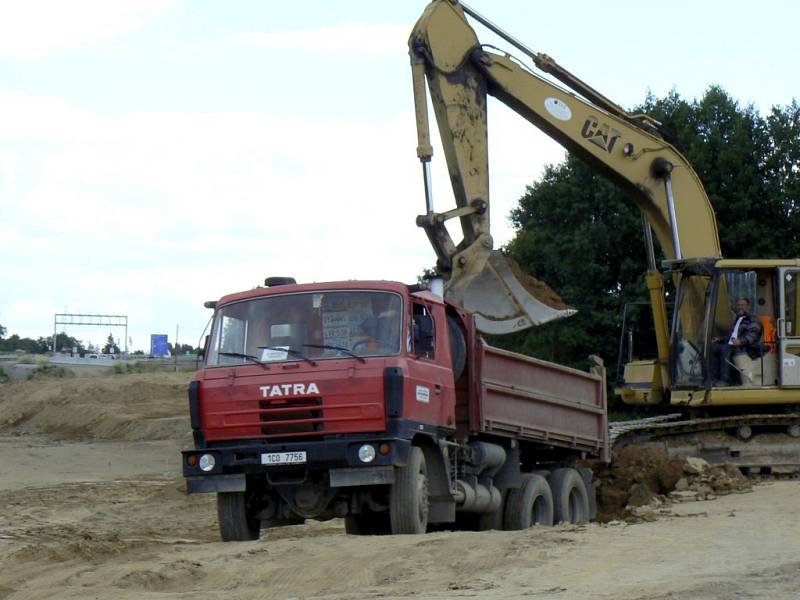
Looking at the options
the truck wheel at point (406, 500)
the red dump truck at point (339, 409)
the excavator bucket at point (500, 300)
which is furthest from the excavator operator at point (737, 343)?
the truck wheel at point (406, 500)

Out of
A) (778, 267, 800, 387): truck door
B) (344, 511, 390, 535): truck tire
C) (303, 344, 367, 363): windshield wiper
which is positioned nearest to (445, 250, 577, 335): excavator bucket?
(344, 511, 390, 535): truck tire

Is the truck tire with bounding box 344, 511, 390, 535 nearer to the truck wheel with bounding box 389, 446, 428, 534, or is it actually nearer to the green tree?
the truck wheel with bounding box 389, 446, 428, 534

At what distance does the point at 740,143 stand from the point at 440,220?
26.3 m

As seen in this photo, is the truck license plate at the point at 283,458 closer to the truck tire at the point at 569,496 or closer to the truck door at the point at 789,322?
the truck tire at the point at 569,496

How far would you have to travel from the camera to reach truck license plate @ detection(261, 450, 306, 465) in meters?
13.4

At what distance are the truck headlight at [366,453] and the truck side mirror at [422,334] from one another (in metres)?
1.13

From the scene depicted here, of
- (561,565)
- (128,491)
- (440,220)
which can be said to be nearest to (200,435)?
(561,565)

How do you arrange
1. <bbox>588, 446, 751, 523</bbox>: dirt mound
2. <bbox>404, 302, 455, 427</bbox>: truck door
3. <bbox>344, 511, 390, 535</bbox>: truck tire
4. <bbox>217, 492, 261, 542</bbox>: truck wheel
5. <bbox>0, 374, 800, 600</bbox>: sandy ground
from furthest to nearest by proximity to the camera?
1. <bbox>588, 446, 751, 523</bbox>: dirt mound
2. <bbox>344, 511, 390, 535</bbox>: truck tire
3. <bbox>217, 492, 261, 542</bbox>: truck wheel
4. <bbox>404, 302, 455, 427</bbox>: truck door
5. <bbox>0, 374, 800, 600</bbox>: sandy ground

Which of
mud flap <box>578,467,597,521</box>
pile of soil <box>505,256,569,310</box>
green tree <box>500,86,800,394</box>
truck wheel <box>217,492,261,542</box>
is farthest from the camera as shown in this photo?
green tree <box>500,86,800,394</box>

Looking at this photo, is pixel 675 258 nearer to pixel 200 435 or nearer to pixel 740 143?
pixel 200 435

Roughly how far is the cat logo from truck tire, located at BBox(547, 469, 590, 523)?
604 centimetres

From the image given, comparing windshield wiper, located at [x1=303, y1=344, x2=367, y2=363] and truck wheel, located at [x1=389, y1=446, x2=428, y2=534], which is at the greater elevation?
windshield wiper, located at [x1=303, y1=344, x2=367, y2=363]

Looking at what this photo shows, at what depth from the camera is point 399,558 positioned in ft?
37.7

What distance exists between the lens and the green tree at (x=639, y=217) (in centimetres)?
4197
